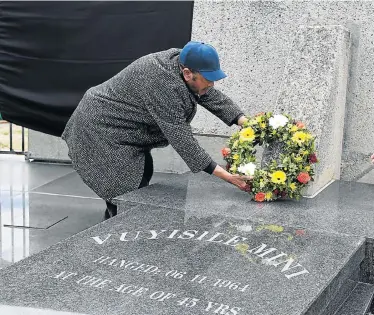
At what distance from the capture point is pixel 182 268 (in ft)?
9.57

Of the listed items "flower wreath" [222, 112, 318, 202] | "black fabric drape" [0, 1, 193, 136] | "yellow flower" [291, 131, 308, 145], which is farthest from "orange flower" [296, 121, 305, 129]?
"black fabric drape" [0, 1, 193, 136]

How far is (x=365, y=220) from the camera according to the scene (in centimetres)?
383

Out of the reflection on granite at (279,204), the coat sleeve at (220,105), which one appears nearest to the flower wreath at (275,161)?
the reflection on granite at (279,204)

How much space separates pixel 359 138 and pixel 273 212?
1.55m

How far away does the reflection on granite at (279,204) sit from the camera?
3738 millimetres

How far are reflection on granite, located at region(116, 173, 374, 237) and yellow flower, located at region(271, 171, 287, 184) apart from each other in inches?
6.5

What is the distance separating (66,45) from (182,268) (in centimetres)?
425

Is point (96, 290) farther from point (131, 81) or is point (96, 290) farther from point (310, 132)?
point (310, 132)

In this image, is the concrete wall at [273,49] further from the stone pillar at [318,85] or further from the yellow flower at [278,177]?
the yellow flower at [278,177]

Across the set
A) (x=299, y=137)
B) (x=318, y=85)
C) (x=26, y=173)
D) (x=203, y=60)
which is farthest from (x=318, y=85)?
(x=26, y=173)

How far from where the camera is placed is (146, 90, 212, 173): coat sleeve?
3973mm

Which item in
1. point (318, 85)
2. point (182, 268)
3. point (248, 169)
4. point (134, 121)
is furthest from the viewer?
point (318, 85)

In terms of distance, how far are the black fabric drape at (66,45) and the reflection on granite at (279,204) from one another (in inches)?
81.0

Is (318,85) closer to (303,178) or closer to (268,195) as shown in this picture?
(303,178)
